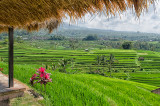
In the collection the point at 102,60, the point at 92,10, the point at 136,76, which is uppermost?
the point at 92,10

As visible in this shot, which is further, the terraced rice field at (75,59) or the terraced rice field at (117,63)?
the terraced rice field at (75,59)

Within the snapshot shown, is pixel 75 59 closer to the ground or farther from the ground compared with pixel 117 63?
farther from the ground

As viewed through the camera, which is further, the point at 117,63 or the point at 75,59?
the point at 117,63

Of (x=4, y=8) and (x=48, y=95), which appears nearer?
(x=4, y=8)

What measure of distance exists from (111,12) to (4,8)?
111 cm

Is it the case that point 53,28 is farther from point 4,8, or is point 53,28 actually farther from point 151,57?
point 151,57

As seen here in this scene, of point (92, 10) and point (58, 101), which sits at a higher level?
point (92, 10)

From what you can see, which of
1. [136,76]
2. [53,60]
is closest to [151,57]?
[136,76]

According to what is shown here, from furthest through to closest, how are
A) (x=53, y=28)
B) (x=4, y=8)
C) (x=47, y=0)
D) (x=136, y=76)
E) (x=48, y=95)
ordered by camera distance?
(x=136, y=76) < (x=53, y=28) < (x=48, y=95) < (x=4, y=8) < (x=47, y=0)

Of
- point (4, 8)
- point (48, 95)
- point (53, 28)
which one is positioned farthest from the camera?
point (53, 28)

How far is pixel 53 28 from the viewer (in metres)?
3.46

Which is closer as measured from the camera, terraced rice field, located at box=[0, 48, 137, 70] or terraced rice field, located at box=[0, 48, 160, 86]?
terraced rice field, located at box=[0, 48, 160, 86]

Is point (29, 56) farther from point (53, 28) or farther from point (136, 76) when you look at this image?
point (53, 28)

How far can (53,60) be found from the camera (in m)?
35.1
